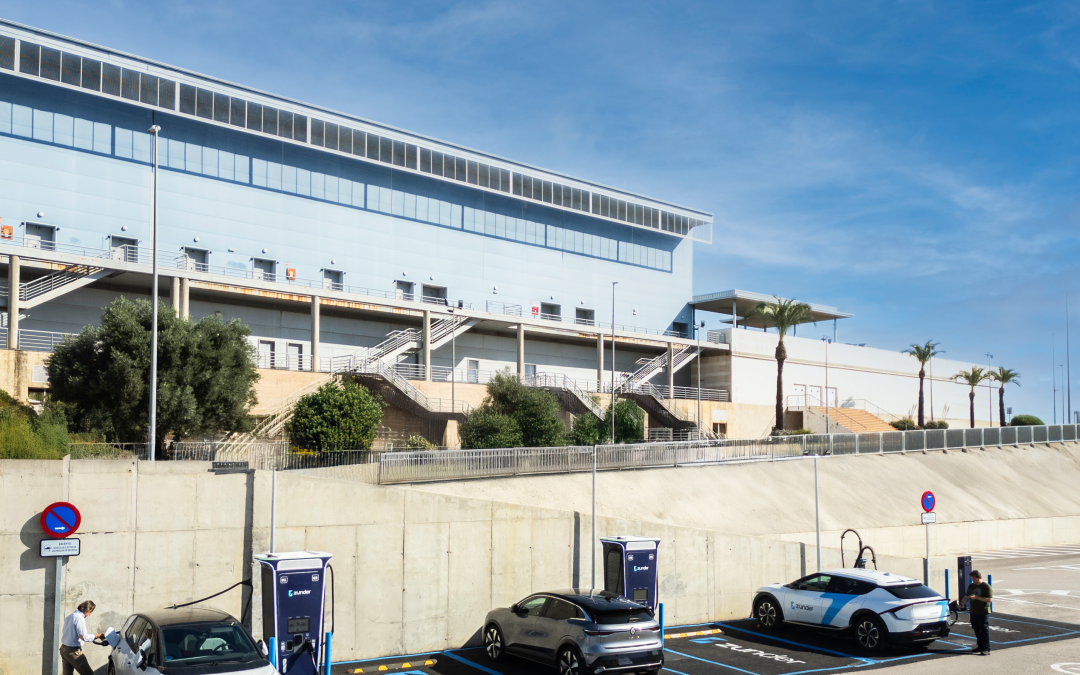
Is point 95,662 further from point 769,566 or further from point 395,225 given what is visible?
point 395,225

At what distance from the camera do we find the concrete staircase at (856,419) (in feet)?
222

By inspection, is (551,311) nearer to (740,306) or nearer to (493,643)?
(740,306)

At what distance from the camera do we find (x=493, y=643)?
51.5ft

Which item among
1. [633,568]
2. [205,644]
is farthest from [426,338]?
[205,644]

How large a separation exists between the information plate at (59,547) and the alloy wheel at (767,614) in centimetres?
1332

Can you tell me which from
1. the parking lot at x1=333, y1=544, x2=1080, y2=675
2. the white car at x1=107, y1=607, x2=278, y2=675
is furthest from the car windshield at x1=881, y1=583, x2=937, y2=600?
the white car at x1=107, y1=607, x2=278, y2=675

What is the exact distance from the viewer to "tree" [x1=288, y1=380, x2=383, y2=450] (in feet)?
125

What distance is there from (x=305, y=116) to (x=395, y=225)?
28.5ft

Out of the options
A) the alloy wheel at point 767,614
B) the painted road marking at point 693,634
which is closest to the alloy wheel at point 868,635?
the alloy wheel at point 767,614

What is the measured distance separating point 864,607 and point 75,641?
44.9 feet

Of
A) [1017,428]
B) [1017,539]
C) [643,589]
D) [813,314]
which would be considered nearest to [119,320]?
[643,589]

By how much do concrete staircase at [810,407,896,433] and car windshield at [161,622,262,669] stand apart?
6156 centimetres

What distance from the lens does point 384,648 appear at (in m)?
15.6

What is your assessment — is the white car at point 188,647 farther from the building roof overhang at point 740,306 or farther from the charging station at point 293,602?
the building roof overhang at point 740,306
